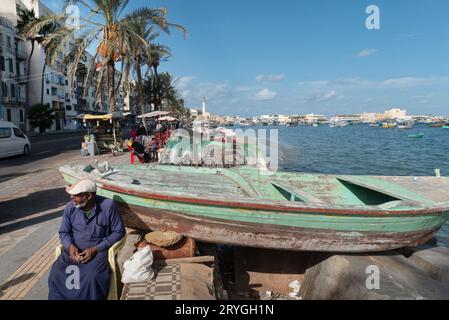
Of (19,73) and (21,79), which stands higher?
(19,73)

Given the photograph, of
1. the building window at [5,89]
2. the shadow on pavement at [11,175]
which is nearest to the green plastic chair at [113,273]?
the shadow on pavement at [11,175]

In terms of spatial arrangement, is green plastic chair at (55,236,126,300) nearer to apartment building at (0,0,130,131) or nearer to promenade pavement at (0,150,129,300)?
promenade pavement at (0,150,129,300)

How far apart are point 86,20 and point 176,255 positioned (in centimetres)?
1649

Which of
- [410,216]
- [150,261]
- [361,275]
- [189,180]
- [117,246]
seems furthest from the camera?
[189,180]

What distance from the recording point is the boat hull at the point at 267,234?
4.89m

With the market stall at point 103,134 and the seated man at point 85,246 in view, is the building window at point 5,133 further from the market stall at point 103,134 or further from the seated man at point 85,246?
the seated man at point 85,246

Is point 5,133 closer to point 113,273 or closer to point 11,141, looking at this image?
point 11,141

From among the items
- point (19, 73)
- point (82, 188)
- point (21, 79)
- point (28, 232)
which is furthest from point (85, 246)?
point (21, 79)

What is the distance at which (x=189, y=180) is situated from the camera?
682 centimetres

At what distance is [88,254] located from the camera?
351cm

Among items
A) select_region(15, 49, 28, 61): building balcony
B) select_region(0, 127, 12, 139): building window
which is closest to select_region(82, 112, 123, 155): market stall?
select_region(0, 127, 12, 139): building window

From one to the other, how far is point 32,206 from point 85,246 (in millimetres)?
5172
